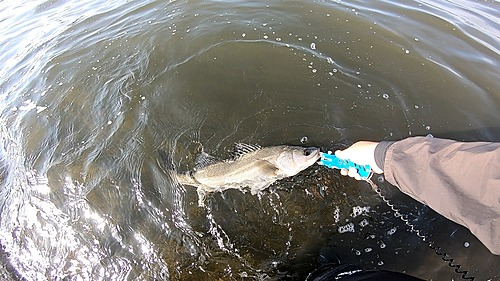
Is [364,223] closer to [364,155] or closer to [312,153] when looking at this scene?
[312,153]

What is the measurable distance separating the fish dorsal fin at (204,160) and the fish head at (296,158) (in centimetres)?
120

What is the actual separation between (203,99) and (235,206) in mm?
2534

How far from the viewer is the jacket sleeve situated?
211 centimetres

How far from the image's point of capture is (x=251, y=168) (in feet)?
15.0

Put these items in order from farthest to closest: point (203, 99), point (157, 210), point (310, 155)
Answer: point (203, 99)
point (157, 210)
point (310, 155)

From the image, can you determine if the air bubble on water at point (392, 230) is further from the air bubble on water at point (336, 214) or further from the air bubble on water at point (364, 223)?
the air bubble on water at point (336, 214)

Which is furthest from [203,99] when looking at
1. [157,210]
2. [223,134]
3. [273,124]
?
[157,210]

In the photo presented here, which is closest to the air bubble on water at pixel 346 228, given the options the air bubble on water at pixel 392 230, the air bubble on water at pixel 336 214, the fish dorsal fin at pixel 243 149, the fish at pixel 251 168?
the air bubble on water at pixel 336 214

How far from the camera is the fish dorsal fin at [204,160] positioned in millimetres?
5047

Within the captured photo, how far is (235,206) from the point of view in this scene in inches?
193

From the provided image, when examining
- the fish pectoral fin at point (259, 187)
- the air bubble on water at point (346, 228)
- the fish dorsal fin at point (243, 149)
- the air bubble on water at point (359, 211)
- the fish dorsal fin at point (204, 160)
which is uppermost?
the fish dorsal fin at point (243, 149)

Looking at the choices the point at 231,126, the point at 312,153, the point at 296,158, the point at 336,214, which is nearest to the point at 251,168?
the point at 296,158

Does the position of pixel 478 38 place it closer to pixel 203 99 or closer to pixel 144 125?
pixel 203 99

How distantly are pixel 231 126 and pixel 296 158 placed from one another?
6.10 feet
